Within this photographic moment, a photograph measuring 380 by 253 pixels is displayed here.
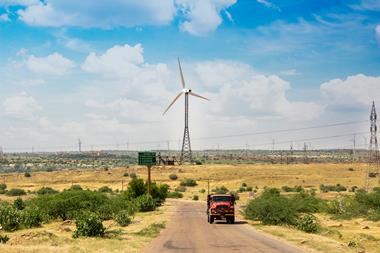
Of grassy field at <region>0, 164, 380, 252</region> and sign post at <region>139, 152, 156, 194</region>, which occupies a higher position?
sign post at <region>139, 152, 156, 194</region>

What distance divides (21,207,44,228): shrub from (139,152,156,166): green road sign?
2700cm

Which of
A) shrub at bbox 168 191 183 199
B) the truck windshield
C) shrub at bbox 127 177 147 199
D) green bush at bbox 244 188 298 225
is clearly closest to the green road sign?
shrub at bbox 127 177 147 199

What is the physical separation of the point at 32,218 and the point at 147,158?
30356 millimetres

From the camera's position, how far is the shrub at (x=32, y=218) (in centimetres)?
4725

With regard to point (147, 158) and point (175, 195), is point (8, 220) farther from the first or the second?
point (175, 195)

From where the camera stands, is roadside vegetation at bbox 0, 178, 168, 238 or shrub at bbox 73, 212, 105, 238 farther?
roadside vegetation at bbox 0, 178, 168, 238

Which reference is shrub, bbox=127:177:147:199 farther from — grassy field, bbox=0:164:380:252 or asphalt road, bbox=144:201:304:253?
asphalt road, bbox=144:201:304:253

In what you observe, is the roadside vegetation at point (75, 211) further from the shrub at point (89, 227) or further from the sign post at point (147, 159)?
the sign post at point (147, 159)

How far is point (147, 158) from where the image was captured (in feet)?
255

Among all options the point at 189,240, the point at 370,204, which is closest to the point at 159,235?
the point at 189,240

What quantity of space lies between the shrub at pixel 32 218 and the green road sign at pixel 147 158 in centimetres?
2700

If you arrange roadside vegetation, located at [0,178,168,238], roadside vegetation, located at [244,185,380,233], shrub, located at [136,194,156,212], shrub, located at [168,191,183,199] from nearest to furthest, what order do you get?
roadside vegetation, located at [0,178,168,238], roadside vegetation, located at [244,185,380,233], shrub, located at [136,194,156,212], shrub, located at [168,191,183,199]

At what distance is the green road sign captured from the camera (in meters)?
77.2

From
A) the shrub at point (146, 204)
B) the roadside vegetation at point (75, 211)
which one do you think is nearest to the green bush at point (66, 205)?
the roadside vegetation at point (75, 211)
